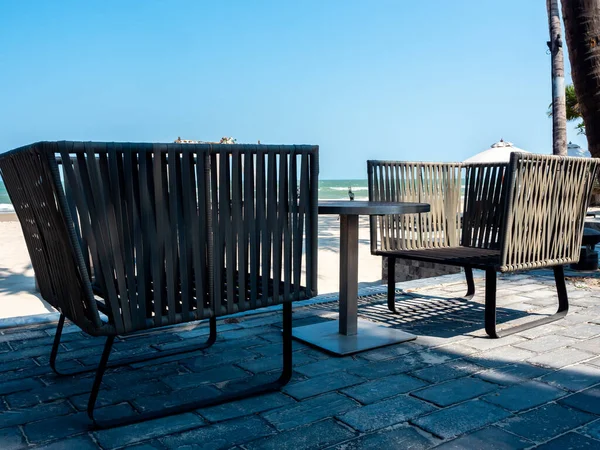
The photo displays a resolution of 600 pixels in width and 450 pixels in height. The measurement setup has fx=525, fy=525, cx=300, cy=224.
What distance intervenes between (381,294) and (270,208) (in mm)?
2364

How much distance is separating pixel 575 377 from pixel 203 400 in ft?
5.36

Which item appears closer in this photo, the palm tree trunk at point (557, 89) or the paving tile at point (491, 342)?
the paving tile at point (491, 342)

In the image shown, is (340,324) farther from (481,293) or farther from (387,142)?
(387,142)

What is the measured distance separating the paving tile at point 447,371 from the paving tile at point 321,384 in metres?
0.29

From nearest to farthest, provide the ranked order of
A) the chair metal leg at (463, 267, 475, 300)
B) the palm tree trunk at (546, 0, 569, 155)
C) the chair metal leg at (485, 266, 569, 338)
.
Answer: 1. the chair metal leg at (485, 266, 569, 338)
2. the chair metal leg at (463, 267, 475, 300)
3. the palm tree trunk at (546, 0, 569, 155)

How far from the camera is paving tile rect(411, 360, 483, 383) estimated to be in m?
2.37

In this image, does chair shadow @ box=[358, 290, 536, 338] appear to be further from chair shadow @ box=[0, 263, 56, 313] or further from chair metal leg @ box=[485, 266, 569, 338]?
chair shadow @ box=[0, 263, 56, 313]

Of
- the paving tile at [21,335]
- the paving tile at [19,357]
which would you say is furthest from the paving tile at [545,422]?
the paving tile at [21,335]

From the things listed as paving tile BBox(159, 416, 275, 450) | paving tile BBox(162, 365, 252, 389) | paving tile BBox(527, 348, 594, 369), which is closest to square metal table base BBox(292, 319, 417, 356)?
paving tile BBox(162, 365, 252, 389)

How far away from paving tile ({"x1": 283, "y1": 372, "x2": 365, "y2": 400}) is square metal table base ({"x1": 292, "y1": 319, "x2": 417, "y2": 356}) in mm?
297

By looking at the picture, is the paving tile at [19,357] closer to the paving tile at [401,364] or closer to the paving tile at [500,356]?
the paving tile at [401,364]

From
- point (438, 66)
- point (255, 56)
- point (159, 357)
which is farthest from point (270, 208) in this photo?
point (255, 56)

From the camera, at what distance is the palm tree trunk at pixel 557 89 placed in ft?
31.3

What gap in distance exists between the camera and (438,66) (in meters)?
68.8
